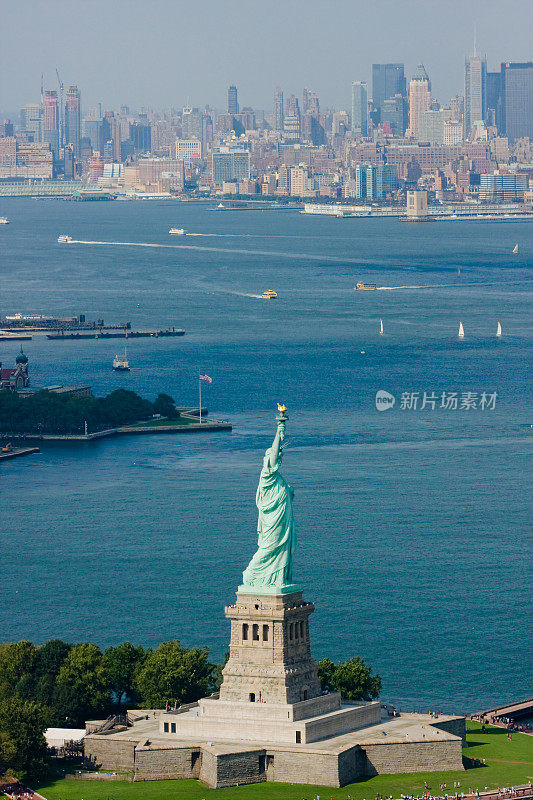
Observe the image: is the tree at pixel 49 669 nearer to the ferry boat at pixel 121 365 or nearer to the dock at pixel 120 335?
the ferry boat at pixel 121 365

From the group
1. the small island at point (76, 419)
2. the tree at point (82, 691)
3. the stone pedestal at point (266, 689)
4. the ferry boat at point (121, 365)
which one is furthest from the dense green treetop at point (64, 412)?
the stone pedestal at point (266, 689)

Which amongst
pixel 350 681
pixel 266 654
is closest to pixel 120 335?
pixel 350 681

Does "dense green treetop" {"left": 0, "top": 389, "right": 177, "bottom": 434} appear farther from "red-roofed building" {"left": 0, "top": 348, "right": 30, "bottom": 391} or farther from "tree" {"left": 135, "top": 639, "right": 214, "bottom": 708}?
"tree" {"left": 135, "top": 639, "right": 214, "bottom": 708}

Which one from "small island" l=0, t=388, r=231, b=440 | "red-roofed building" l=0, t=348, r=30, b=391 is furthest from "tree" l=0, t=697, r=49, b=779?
"red-roofed building" l=0, t=348, r=30, b=391

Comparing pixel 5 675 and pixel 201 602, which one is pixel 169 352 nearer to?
pixel 201 602

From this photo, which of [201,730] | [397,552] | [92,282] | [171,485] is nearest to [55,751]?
[201,730]
